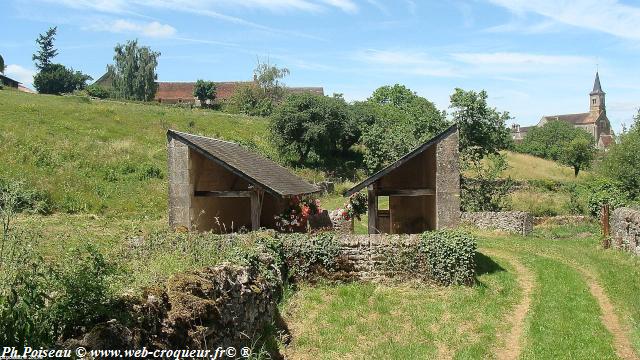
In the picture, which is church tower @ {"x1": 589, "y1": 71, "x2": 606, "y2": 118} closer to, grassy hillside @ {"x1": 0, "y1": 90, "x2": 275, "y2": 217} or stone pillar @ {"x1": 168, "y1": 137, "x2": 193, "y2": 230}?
grassy hillside @ {"x1": 0, "y1": 90, "x2": 275, "y2": 217}

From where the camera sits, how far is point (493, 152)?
34781 mm

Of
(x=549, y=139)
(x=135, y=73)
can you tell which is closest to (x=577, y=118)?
(x=549, y=139)

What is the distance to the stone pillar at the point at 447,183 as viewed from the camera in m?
16.2

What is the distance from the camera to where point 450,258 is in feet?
46.9

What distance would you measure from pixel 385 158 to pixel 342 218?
18493 mm

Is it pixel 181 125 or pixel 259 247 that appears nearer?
pixel 259 247

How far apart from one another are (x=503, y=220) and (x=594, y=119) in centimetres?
11879

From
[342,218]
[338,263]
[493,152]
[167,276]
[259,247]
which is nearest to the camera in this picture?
[167,276]

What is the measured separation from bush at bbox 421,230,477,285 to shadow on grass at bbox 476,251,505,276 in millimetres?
1659

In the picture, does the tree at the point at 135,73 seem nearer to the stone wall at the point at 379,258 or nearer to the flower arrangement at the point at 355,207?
the flower arrangement at the point at 355,207

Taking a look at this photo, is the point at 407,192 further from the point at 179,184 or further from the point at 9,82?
the point at 9,82

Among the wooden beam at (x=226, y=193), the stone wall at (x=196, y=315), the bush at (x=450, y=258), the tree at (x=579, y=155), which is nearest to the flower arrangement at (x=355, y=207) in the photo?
the wooden beam at (x=226, y=193)

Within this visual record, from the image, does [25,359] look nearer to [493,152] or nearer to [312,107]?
[493,152]

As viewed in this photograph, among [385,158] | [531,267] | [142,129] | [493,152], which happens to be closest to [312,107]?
[385,158]
